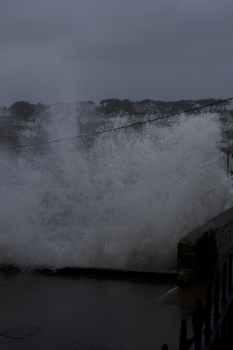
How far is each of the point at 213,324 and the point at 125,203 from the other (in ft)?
31.4

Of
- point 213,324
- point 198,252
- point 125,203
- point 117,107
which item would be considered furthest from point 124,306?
point 117,107

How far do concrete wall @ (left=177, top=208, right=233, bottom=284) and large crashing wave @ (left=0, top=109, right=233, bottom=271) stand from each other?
1211 mm

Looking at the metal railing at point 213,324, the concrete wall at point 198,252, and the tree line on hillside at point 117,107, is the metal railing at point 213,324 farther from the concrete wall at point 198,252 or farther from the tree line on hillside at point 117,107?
the tree line on hillside at point 117,107

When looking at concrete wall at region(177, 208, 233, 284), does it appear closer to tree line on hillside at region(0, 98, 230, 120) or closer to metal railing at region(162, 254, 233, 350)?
metal railing at region(162, 254, 233, 350)

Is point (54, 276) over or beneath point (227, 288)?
beneath

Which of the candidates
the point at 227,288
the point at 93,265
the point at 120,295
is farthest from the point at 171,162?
the point at 227,288

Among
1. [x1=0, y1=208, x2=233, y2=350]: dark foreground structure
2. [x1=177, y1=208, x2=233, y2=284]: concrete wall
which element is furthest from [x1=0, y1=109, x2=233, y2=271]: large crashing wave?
[x1=177, y1=208, x2=233, y2=284]: concrete wall

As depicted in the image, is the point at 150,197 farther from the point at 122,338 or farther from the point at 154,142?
the point at 122,338

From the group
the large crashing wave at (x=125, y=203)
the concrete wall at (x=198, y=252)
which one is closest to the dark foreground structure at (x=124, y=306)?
the concrete wall at (x=198, y=252)

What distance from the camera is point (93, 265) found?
36.0 feet

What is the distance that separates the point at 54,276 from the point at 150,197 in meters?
3.90

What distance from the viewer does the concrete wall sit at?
8547 mm

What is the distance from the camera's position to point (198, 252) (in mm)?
8875

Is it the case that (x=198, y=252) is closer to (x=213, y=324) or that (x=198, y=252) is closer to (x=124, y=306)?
(x=124, y=306)
